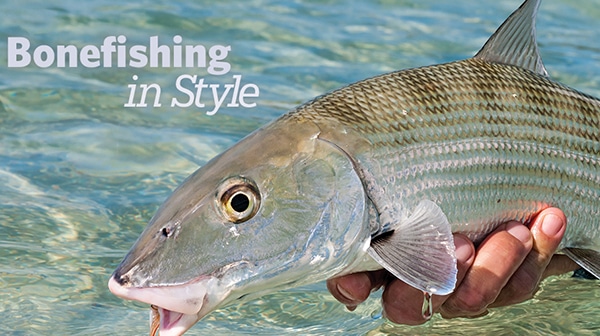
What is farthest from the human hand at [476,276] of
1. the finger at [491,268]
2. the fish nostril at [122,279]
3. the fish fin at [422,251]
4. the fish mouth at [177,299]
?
the fish nostril at [122,279]

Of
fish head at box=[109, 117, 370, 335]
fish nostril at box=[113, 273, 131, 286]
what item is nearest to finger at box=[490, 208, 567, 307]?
fish head at box=[109, 117, 370, 335]

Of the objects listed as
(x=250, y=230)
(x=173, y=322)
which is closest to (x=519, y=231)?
(x=250, y=230)

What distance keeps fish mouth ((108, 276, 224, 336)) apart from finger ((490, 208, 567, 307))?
1246mm

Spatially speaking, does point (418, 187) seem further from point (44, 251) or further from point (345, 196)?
point (44, 251)

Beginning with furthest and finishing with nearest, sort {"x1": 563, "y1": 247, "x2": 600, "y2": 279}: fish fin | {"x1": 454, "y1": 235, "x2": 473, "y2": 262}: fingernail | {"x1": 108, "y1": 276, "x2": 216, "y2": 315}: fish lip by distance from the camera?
{"x1": 563, "y1": 247, "x2": 600, "y2": 279}: fish fin < {"x1": 454, "y1": 235, "x2": 473, "y2": 262}: fingernail < {"x1": 108, "y1": 276, "x2": 216, "y2": 315}: fish lip

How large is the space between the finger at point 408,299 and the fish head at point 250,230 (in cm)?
52

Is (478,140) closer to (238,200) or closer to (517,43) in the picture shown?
(517,43)

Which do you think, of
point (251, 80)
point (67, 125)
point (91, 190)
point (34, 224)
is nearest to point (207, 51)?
point (251, 80)

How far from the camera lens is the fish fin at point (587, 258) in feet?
11.4

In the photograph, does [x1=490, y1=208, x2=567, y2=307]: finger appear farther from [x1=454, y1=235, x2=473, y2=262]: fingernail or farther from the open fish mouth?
the open fish mouth

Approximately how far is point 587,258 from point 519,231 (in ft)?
1.08

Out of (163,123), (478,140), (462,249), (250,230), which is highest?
(478,140)

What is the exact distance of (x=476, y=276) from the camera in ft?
11.3

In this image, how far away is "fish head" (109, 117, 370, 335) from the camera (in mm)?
2689
